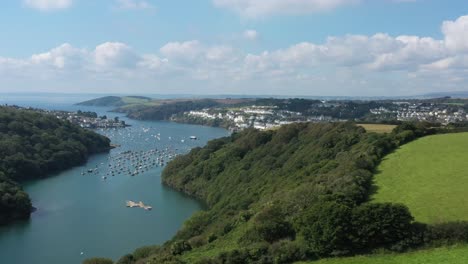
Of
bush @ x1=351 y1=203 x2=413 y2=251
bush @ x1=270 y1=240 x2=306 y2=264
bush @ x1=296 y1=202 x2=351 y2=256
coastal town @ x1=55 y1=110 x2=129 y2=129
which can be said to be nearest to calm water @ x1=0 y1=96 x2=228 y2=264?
bush @ x1=270 y1=240 x2=306 y2=264

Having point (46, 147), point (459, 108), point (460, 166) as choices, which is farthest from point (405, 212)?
point (459, 108)

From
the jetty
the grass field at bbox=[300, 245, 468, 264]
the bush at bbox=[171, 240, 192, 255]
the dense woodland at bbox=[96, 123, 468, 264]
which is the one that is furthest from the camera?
the jetty

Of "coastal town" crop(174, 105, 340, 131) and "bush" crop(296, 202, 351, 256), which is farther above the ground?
"bush" crop(296, 202, 351, 256)

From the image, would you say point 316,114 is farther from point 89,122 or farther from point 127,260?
point 127,260

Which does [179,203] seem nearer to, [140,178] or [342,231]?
[140,178]

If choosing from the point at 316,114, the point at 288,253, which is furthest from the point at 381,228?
the point at 316,114

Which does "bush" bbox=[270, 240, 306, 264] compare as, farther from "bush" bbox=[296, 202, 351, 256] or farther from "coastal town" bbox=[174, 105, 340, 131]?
"coastal town" bbox=[174, 105, 340, 131]

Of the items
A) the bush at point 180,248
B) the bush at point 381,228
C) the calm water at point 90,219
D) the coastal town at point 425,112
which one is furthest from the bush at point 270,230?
the coastal town at point 425,112
